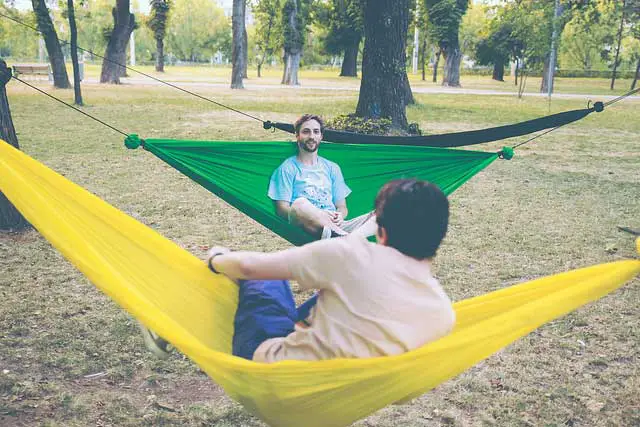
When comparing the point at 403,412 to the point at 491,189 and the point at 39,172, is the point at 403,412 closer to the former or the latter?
the point at 39,172

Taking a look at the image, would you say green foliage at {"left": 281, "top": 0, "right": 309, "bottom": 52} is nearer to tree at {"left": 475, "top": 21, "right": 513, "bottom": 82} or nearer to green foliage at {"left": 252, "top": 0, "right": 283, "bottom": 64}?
green foliage at {"left": 252, "top": 0, "right": 283, "bottom": 64}

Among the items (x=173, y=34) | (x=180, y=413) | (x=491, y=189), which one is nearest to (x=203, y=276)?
(x=180, y=413)

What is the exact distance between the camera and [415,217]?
1.54 meters

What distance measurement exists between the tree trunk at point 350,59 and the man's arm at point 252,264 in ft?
116

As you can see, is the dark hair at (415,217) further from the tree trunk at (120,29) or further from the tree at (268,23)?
the tree at (268,23)

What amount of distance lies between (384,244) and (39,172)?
4.55 feet

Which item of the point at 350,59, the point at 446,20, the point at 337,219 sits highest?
the point at 446,20

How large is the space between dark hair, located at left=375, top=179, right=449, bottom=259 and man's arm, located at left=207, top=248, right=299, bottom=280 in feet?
0.84

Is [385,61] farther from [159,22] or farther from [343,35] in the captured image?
[159,22]

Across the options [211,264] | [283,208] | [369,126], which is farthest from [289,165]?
[369,126]

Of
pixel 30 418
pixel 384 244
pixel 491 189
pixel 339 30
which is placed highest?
pixel 339 30

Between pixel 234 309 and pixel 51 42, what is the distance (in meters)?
15.8

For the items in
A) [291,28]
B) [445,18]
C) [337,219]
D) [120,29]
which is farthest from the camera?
[291,28]

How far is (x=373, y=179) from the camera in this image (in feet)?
12.0
